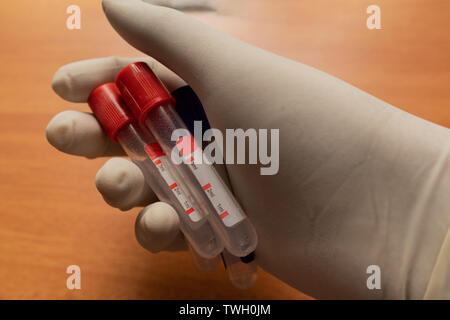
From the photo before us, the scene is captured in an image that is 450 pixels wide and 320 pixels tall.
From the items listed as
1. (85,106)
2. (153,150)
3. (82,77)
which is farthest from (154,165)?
(85,106)

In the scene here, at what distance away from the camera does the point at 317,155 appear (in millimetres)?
430

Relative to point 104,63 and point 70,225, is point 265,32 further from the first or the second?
point 70,225

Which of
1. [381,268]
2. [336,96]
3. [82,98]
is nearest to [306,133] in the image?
[336,96]

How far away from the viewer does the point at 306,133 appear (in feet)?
1.41

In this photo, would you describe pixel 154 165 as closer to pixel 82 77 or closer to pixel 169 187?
pixel 169 187

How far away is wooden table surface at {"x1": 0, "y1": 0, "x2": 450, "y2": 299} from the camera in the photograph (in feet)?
1.66

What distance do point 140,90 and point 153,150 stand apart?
72 mm

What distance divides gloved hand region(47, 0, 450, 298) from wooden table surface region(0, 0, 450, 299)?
0.12m

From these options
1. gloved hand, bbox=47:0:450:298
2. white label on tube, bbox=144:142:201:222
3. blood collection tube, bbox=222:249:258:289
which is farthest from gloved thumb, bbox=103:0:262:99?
blood collection tube, bbox=222:249:258:289

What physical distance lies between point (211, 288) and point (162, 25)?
0.35 metres

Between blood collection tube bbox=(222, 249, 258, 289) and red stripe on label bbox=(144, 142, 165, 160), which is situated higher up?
red stripe on label bbox=(144, 142, 165, 160)

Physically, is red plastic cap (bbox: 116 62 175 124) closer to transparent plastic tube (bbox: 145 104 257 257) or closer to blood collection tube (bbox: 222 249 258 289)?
transparent plastic tube (bbox: 145 104 257 257)

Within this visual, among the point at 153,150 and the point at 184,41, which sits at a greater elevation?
the point at 184,41
